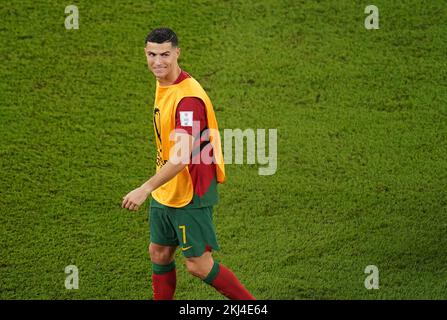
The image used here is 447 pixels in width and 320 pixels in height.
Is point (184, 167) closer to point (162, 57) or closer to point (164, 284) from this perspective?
point (162, 57)

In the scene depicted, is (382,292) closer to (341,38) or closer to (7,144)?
(341,38)

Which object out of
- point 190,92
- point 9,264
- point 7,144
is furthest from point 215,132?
point 7,144

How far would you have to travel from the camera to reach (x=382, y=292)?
16.4 feet

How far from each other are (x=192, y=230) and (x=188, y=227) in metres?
0.02

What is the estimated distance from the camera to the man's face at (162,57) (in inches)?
162

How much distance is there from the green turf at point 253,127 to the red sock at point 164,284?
544mm

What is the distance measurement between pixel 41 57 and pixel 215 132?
2334 millimetres

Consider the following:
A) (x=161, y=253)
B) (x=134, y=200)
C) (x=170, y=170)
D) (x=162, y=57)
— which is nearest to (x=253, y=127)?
(x=161, y=253)

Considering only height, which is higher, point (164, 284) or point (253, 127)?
point (253, 127)

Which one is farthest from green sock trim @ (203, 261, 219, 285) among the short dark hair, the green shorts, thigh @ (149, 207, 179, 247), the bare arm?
the short dark hair

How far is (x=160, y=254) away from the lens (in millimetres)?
4379

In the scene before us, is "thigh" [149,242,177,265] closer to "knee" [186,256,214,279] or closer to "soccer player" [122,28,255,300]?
"soccer player" [122,28,255,300]

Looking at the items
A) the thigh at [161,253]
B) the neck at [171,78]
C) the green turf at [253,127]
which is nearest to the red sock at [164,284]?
the thigh at [161,253]

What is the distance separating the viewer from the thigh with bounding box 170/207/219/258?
4.20 metres
